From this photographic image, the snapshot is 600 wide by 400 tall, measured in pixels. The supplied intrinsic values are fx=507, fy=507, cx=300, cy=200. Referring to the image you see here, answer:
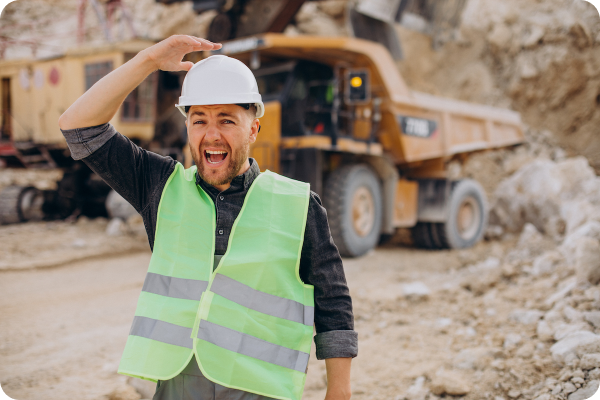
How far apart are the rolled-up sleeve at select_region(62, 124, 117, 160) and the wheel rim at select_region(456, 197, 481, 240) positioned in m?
8.14

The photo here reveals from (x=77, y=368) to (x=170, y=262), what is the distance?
2110 millimetres

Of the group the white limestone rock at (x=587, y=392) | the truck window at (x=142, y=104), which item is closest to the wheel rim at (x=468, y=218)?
the truck window at (x=142, y=104)

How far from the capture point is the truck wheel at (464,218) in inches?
338

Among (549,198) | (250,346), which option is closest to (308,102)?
(549,198)

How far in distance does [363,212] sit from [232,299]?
18.4 ft

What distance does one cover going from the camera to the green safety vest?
1523 millimetres

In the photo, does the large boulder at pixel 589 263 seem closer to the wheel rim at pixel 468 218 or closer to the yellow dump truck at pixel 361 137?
the yellow dump truck at pixel 361 137

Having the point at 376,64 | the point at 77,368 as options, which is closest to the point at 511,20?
the point at 376,64

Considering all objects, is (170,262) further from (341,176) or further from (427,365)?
(341,176)

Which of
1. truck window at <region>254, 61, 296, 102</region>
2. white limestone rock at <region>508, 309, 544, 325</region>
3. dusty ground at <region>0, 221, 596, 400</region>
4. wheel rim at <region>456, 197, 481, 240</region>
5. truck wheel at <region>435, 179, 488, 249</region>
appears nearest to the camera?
dusty ground at <region>0, 221, 596, 400</region>

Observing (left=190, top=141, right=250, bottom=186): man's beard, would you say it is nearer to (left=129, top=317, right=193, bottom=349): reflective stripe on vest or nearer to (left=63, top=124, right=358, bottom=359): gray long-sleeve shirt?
(left=63, top=124, right=358, bottom=359): gray long-sleeve shirt

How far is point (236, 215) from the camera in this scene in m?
1.67

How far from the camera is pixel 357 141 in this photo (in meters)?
6.98

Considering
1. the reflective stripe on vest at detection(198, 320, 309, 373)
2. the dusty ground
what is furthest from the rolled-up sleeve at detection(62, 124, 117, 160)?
the dusty ground
